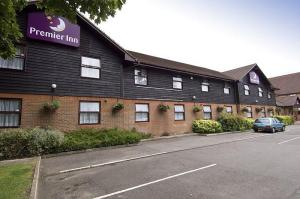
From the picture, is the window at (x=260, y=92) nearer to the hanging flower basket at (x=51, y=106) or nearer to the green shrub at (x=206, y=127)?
the green shrub at (x=206, y=127)

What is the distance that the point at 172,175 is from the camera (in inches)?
292

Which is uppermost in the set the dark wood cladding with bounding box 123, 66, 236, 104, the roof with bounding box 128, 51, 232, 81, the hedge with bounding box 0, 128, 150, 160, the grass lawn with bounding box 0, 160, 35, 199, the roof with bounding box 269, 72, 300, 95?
the roof with bounding box 269, 72, 300, 95

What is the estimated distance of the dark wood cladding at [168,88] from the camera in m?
17.3

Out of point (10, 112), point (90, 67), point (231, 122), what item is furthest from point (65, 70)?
point (231, 122)

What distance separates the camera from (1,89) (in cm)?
1159

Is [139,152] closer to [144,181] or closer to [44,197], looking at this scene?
[144,181]

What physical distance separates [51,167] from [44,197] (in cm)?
320

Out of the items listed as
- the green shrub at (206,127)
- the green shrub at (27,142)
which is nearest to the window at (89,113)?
the green shrub at (27,142)

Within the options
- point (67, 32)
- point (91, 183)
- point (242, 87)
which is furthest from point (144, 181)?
point (242, 87)

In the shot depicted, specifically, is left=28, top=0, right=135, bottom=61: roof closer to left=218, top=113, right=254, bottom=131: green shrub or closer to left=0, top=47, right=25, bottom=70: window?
left=0, top=47, right=25, bottom=70: window

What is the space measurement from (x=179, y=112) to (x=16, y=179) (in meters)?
15.3

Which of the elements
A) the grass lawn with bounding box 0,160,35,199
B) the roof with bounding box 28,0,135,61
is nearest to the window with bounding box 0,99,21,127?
the grass lawn with bounding box 0,160,35,199

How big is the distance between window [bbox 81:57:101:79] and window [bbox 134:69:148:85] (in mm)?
3464

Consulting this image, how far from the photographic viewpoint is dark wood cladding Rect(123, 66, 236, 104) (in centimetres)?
1730
